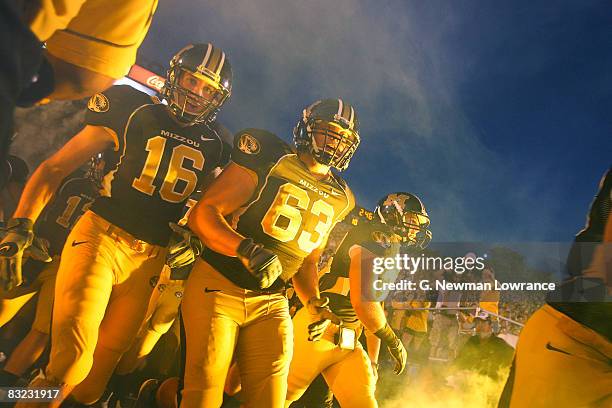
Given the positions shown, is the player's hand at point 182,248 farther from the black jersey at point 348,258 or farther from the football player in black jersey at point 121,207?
the black jersey at point 348,258

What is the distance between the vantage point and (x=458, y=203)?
257cm

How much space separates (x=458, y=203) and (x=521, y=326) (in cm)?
75

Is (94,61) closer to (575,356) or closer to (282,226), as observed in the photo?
(282,226)

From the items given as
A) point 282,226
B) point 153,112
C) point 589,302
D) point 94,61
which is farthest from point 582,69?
point 94,61

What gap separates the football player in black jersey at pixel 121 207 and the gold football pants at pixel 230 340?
0.94 ft

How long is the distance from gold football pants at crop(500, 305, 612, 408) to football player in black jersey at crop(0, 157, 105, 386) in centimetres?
214

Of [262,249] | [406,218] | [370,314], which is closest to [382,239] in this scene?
[406,218]

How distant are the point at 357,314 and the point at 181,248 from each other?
99 centimetres

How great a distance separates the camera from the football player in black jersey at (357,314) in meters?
2.19

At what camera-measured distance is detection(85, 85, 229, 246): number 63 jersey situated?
194 cm

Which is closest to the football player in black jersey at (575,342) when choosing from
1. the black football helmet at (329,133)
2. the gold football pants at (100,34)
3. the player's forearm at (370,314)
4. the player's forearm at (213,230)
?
the player's forearm at (370,314)

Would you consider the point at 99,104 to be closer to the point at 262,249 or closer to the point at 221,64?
the point at 221,64

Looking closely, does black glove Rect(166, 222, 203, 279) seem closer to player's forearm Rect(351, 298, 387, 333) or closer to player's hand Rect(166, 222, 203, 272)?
player's hand Rect(166, 222, 203, 272)

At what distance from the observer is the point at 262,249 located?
1886 mm
